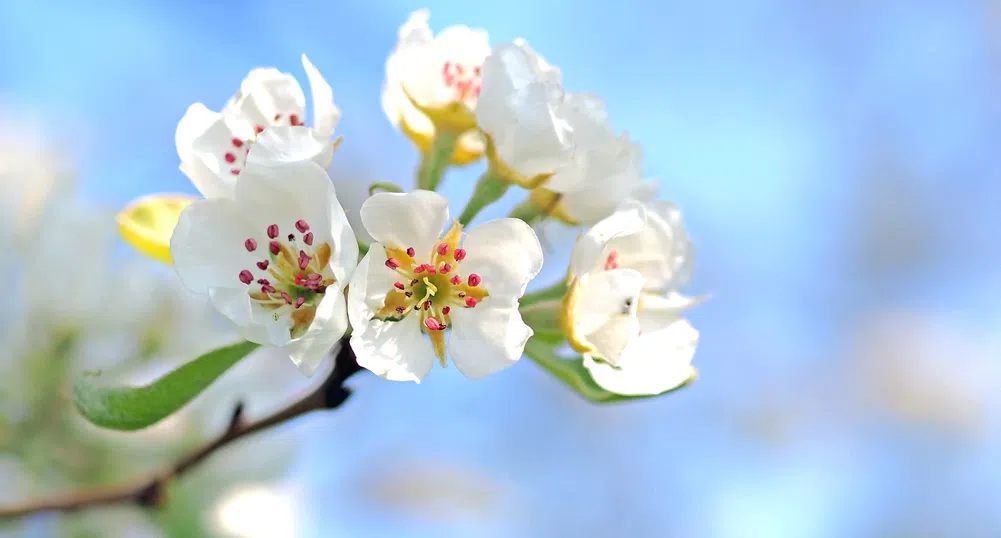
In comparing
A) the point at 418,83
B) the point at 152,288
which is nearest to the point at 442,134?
the point at 418,83

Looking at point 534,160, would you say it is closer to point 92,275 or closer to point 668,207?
point 668,207

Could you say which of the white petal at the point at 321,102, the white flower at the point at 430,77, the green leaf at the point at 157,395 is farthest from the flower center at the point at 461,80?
the green leaf at the point at 157,395

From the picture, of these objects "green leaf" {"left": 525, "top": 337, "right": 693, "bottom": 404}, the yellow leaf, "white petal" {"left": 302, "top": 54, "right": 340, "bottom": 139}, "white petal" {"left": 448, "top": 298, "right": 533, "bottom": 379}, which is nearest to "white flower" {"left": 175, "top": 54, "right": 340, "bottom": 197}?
"white petal" {"left": 302, "top": 54, "right": 340, "bottom": 139}

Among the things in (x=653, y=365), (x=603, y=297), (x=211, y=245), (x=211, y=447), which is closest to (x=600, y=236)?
(x=603, y=297)

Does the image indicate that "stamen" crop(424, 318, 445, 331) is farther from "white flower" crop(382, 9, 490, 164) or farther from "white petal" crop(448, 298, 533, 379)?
"white flower" crop(382, 9, 490, 164)

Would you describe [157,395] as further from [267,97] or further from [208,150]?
[267,97]

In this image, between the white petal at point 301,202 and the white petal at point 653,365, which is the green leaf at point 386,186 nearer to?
the white petal at point 301,202
